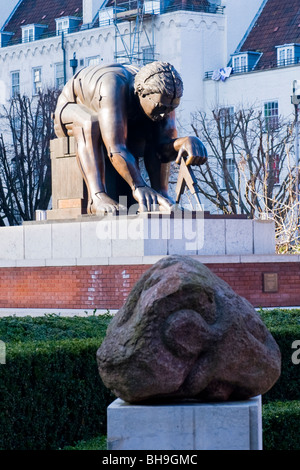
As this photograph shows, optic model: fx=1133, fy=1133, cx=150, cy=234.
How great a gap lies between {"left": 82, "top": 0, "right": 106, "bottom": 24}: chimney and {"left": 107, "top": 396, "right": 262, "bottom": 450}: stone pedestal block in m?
43.1

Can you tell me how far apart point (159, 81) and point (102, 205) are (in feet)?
6.89

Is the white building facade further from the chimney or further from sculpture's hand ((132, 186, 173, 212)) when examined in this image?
sculpture's hand ((132, 186, 173, 212))

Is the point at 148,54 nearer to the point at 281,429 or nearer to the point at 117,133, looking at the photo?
the point at 117,133

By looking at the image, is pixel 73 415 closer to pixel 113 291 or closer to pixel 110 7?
pixel 113 291

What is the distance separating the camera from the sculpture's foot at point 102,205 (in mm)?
17344

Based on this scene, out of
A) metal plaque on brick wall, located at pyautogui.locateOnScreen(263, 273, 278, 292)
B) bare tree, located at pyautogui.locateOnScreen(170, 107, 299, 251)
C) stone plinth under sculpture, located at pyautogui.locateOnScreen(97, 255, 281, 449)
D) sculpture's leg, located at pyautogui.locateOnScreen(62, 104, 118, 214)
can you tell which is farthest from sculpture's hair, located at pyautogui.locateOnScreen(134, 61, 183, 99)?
bare tree, located at pyautogui.locateOnScreen(170, 107, 299, 251)

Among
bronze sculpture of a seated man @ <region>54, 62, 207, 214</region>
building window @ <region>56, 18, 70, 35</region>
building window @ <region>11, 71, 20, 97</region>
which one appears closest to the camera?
bronze sculpture of a seated man @ <region>54, 62, 207, 214</region>

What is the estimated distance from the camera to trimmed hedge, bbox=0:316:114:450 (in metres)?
8.29

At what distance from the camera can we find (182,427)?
6.68 m

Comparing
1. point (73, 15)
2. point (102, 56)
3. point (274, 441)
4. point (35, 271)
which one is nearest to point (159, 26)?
point (102, 56)

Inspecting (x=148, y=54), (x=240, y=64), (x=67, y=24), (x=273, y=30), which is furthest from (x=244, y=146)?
(x=67, y=24)

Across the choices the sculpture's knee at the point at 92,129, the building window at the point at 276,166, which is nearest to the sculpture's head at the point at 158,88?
the sculpture's knee at the point at 92,129

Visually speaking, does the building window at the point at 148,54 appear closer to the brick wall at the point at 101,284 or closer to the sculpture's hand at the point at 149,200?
the brick wall at the point at 101,284

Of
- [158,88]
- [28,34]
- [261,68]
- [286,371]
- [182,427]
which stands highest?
[28,34]
